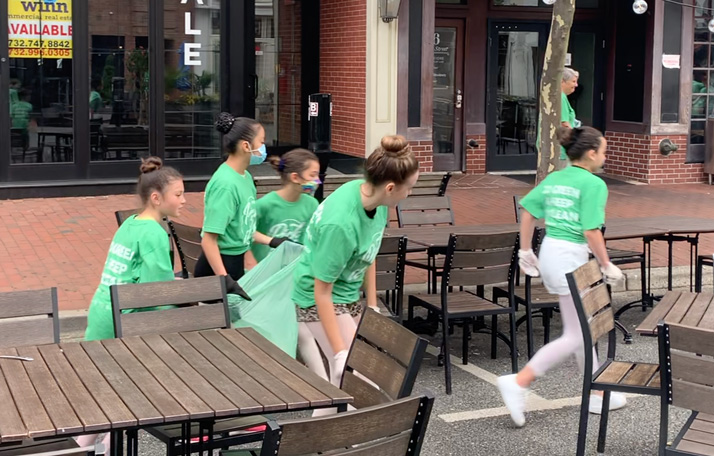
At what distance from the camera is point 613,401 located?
6.25 meters

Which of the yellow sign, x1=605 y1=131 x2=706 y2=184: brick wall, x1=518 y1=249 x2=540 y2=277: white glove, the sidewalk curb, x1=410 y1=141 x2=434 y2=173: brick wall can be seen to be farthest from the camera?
x1=605 y1=131 x2=706 y2=184: brick wall

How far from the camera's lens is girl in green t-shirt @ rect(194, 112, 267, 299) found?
591 centimetres

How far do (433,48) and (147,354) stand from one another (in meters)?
10.9

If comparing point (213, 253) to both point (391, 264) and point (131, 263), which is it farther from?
point (391, 264)

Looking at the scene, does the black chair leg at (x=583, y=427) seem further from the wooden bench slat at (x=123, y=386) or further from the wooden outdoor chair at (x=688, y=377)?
the wooden bench slat at (x=123, y=386)

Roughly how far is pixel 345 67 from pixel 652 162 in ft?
16.1

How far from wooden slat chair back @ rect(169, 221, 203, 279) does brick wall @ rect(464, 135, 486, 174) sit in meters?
8.97

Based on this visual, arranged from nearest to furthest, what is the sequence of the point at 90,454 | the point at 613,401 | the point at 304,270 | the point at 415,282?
the point at 90,454 → the point at 304,270 → the point at 613,401 → the point at 415,282

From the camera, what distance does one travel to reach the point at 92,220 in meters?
11.6

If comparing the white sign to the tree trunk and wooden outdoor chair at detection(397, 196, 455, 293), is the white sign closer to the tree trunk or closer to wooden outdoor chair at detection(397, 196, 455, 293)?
the tree trunk

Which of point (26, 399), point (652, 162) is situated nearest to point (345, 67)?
point (652, 162)

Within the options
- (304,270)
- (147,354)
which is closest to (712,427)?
(304,270)

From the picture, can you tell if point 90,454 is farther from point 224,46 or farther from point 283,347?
point 224,46

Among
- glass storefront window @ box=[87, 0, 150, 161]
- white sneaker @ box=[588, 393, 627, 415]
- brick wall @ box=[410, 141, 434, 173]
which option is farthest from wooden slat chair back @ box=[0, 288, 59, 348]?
brick wall @ box=[410, 141, 434, 173]
